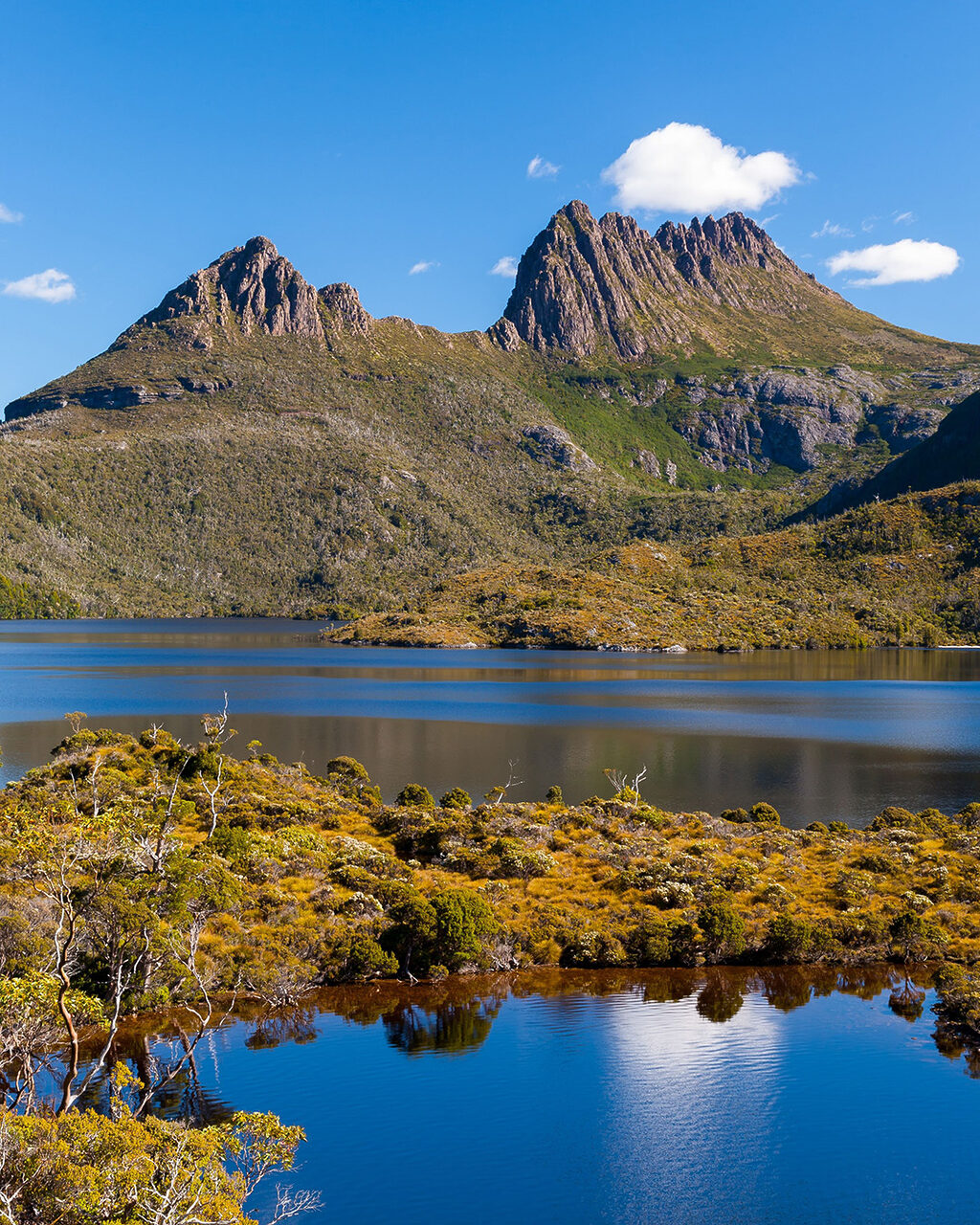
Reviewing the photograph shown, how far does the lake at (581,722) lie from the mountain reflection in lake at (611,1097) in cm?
3317

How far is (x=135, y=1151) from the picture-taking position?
673 inches

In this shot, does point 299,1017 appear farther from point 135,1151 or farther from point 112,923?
point 135,1151

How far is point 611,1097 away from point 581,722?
271ft

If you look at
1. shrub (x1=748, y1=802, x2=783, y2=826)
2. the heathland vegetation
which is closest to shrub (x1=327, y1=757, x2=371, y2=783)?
the heathland vegetation

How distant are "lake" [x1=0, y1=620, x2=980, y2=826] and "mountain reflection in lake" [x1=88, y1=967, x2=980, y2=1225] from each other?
109 ft

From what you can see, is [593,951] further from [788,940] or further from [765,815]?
[765,815]

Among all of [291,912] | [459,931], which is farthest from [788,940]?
[291,912]

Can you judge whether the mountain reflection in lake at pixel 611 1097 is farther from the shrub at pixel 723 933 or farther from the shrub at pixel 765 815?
the shrub at pixel 765 815

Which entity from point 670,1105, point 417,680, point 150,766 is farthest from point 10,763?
point 417,680

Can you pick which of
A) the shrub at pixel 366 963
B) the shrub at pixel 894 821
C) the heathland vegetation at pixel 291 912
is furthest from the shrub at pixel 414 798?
the shrub at pixel 894 821

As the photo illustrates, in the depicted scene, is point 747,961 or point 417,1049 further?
point 747,961

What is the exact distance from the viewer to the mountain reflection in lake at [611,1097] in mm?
21797

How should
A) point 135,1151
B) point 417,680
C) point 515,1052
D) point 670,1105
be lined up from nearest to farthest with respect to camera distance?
point 135,1151 → point 670,1105 → point 515,1052 → point 417,680

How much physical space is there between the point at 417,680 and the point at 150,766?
92.4 metres
